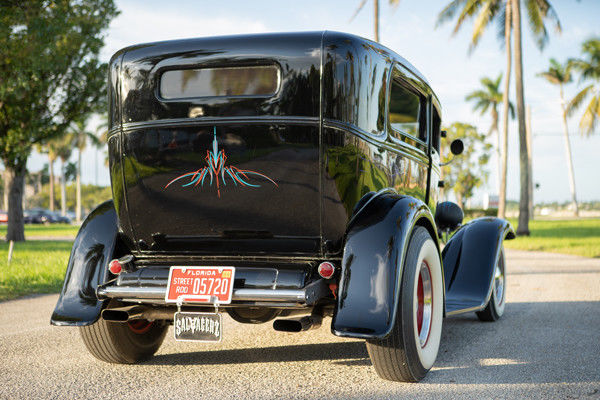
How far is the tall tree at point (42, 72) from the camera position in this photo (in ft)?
50.2

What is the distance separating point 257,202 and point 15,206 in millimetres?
19032

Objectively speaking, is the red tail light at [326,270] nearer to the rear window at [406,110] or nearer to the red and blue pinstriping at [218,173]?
the red and blue pinstriping at [218,173]

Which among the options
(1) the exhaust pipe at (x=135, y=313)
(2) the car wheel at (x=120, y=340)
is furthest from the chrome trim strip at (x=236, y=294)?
(2) the car wheel at (x=120, y=340)

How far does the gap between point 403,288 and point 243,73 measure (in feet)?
5.19

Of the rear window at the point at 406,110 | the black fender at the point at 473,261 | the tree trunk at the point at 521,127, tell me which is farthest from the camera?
the tree trunk at the point at 521,127

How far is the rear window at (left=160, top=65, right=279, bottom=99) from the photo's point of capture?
3.45m

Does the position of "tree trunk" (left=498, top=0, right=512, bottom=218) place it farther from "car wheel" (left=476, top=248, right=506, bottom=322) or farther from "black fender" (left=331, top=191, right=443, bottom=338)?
"black fender" (left=331, top=191, right=443, bottom=338)

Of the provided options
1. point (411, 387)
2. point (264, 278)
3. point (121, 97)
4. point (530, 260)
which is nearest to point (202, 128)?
point (121, 97)

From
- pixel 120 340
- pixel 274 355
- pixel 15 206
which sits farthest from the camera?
pixel 15 206

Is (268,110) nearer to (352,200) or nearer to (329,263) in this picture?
(352,200)

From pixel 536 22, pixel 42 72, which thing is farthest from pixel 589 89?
pixel 42 72

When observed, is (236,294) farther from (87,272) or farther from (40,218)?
(40,218)

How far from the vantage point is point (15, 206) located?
20.0m

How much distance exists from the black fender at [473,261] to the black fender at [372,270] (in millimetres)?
1539
